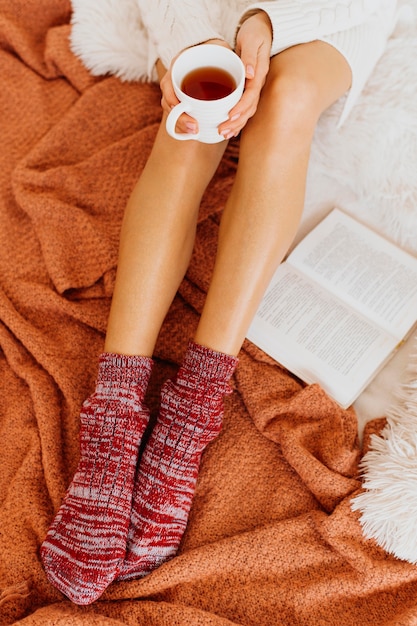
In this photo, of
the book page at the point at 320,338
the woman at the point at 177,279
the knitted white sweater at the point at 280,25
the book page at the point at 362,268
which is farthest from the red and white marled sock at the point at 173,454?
the knitted white sweater at the point at 280,25

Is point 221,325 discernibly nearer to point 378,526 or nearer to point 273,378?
point 273,378

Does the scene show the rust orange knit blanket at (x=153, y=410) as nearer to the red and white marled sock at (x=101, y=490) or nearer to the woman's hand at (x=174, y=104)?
the red and white marled sock at (x=101, y=490)

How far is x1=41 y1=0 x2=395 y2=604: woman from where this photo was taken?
2.79ft

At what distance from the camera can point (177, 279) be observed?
958 mm

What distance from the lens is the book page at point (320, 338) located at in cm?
102

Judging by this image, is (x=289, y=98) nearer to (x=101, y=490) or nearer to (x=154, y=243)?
(x=154, y=243)

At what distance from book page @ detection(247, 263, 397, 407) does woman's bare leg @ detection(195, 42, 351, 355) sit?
153 millimetres

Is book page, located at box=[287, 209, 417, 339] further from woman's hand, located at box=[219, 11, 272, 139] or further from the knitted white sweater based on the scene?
woman's hand, located at box=[219, 11, 272, 139]

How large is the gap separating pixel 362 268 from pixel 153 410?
454 mm

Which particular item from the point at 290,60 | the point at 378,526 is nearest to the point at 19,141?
the point at 290,60

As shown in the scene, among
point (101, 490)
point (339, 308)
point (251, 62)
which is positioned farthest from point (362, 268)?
point (101, 490)

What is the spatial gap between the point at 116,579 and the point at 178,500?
146 millimetres

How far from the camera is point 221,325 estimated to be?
2.93 feet

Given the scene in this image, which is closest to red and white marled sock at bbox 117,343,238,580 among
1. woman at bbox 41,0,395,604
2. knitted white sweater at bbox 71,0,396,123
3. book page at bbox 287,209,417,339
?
woman at bbox 41,0,395,604
